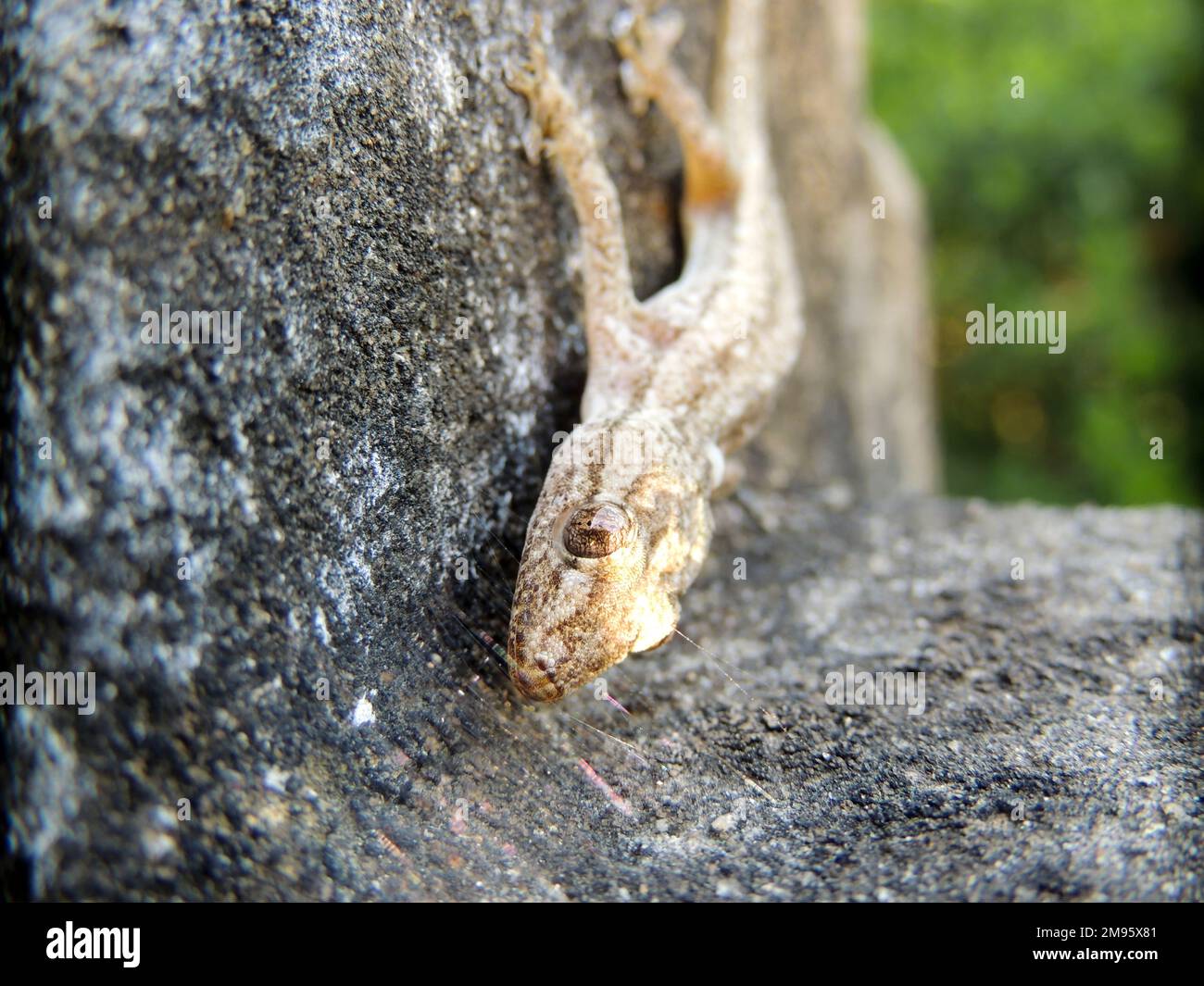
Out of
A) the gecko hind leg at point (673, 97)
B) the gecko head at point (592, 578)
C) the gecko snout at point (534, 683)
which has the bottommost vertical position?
the gecko snout at point (534, 683)

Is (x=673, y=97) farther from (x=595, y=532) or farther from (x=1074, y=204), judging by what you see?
(x=1074, y=204)

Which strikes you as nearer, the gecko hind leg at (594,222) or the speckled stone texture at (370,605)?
the speckled stone texture at (370,605)

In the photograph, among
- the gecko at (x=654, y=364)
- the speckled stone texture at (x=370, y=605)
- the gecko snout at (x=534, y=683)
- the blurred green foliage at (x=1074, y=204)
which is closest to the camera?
the speckled stone texture at (x=370, y=605)

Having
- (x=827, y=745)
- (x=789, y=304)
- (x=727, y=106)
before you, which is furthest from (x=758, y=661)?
(x=727, y=106)

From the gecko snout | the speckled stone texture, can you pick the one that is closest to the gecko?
the gecko snout

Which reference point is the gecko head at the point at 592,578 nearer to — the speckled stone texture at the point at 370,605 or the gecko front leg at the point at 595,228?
the speckled stone texture at the point at 370,605

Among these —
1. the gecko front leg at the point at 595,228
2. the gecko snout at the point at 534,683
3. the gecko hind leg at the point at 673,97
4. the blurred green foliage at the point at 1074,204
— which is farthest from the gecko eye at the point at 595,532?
the blurred green foliage at the point at 1074,204

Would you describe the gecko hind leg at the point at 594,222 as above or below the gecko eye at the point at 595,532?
above
